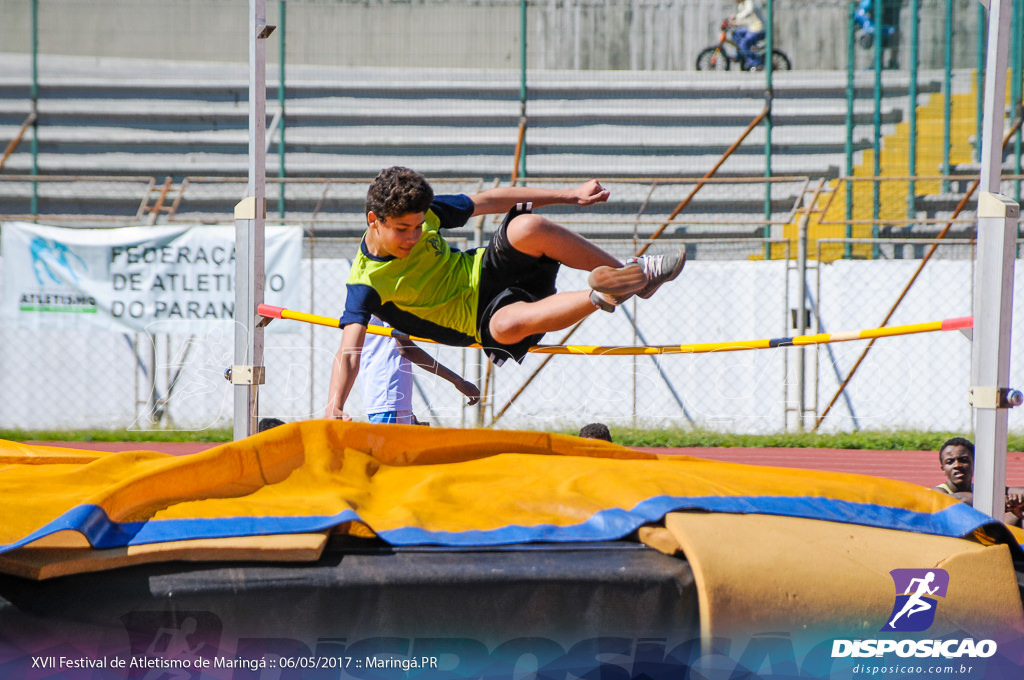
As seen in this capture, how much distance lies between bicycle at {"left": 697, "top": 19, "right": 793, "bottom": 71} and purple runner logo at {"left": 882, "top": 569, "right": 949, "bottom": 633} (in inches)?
415

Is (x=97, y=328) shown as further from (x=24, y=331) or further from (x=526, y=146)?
(x=526, y=146)

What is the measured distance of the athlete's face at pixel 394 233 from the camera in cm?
311

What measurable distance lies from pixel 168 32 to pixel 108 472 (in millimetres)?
10256

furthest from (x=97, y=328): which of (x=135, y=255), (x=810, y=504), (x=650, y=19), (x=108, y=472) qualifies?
(x=650, y=19)

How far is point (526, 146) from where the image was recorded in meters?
11.4

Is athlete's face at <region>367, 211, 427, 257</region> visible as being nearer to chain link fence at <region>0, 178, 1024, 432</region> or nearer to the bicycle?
chain link fence at <region>0, 178, 1024, 432</region>

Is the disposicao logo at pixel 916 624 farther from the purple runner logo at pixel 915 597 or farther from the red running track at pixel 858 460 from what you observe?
the red running track at pixel 858 460

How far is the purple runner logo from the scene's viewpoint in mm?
2201

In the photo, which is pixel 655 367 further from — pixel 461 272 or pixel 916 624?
pixel 916 624

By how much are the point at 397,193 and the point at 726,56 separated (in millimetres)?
9920

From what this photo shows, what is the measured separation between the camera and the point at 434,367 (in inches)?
152

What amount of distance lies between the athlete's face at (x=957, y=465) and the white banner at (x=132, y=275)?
5.02 metres

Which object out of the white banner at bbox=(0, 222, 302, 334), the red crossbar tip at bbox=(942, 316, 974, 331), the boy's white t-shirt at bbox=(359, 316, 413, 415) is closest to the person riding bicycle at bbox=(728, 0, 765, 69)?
the white banner at bbox=(0, 222, 302, 334)

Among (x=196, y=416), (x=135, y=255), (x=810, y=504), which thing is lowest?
(x=196, y=416)
